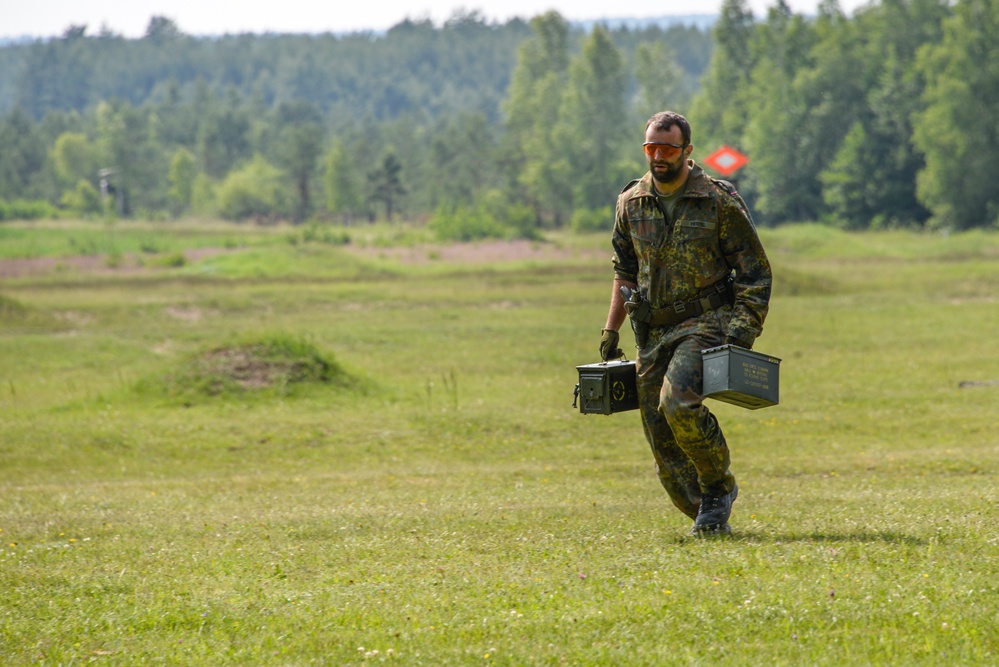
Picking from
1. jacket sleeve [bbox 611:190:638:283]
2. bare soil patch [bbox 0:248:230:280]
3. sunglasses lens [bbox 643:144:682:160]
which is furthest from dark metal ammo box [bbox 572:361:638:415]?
bare soil patch [bbox 0:248:230:280]

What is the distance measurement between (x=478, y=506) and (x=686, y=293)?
Result: 379cm

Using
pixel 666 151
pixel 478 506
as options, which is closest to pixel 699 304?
pixel 666 151

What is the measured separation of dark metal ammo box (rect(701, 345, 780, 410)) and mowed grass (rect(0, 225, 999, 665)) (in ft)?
3.00

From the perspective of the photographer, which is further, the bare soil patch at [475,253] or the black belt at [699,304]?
the bare soil patch at [475,253]

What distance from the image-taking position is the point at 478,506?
11047 mm

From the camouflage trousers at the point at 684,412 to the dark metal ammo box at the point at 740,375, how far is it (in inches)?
5.3


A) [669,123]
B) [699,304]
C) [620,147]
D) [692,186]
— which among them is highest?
[620,147]

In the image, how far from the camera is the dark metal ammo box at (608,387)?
27.2 feet

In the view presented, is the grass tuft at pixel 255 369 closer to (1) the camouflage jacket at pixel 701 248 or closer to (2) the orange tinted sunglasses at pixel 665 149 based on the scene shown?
(1) the camouflage jacket at pixel 701 248

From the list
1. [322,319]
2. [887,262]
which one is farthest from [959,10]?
[322,319]

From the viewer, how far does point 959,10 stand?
76562 mm

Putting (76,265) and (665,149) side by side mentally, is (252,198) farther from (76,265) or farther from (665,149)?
(665,149)


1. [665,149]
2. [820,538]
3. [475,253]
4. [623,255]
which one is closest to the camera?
[665,149]

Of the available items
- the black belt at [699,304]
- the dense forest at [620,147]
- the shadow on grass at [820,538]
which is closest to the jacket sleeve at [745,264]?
the black belt at [699,304]
